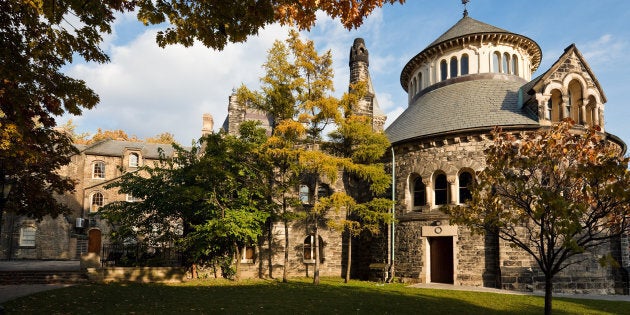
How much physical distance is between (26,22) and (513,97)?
19.3m

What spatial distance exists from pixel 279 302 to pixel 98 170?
3124 cm

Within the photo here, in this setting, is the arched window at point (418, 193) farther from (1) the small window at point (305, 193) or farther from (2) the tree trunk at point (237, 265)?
(2) the tree trunk at point (237, 265)

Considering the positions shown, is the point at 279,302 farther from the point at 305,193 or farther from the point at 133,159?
the point at 133,159

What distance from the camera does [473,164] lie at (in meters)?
17.9

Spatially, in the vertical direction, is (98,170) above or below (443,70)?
below

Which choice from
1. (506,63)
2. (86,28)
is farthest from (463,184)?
(86,28)

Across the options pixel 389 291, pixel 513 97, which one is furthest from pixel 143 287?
pixel 513 97

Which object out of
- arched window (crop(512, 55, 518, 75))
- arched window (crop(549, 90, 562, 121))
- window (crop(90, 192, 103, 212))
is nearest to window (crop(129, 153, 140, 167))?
window (crop(90, 192, 103, 212))

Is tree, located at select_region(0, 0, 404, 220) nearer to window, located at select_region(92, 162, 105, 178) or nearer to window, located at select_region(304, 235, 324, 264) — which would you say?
window, located at select_region(304, 235, 324, 264)

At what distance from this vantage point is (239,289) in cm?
1571

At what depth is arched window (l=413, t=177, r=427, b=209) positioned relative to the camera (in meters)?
19.7

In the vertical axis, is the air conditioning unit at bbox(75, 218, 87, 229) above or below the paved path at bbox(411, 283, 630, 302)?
above

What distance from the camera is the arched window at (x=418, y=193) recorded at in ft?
64.6

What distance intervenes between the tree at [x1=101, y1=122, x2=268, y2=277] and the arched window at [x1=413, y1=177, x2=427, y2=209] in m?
7.15
